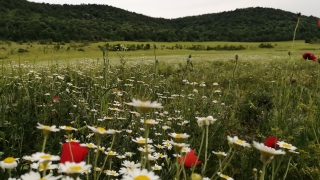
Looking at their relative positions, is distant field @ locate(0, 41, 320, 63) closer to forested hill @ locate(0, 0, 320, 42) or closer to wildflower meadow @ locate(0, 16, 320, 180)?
wildflower meadow @ locate(0, 16, 320, 180)

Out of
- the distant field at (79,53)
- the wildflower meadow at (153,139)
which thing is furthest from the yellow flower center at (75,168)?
the distant field at (79,53)

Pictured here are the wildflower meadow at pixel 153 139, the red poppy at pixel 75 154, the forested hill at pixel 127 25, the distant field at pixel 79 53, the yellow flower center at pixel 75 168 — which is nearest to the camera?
the yellow flower center at pixel 75 168

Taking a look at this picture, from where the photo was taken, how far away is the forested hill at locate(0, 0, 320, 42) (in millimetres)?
41625

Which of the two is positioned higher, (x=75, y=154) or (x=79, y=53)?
(x=75, y=154)

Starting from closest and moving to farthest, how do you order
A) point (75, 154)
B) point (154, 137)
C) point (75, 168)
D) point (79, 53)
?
point (75, 168)
point (75, 154)
point (154, 137)
point (79, 53)

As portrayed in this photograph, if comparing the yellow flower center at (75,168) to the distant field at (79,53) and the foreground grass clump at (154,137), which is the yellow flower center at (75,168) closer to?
the foreground grass clump at (154,137)

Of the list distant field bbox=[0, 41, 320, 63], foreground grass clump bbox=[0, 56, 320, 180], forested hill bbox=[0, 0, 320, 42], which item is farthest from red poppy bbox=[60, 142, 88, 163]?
forested hill bbox=[0, 0, 320, 42]

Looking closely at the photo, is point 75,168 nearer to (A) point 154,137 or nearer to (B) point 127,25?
(A) point 154,137

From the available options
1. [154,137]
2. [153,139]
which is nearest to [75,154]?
[153,139]

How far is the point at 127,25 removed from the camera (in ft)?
227

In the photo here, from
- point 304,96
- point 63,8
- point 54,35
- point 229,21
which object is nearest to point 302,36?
point 229,21

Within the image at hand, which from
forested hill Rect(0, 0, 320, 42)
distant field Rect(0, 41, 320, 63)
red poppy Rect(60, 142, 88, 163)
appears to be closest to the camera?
red poppy Rect(60, 142, 88, 163)

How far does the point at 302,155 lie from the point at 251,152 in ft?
1.24

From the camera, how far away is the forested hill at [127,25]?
137 ft
